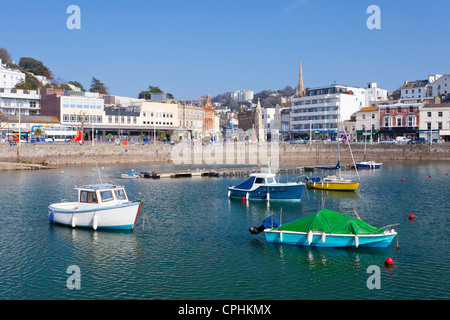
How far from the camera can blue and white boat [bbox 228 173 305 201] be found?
45.0 metres

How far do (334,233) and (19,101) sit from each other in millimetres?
118742

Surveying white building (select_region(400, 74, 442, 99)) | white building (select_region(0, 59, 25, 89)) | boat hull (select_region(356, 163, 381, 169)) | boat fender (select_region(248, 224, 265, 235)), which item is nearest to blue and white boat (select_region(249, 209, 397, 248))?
boat fender (select_region(248, 224, 265, 235))

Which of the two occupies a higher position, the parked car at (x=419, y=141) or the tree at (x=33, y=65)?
the tree at (x=33, y=65)

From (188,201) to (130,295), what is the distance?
2481 centimetres

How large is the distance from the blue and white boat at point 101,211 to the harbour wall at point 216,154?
50333mm

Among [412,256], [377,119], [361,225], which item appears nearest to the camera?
[412,256]

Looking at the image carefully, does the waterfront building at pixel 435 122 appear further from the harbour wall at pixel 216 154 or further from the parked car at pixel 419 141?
the harbour wall at pixel 216 154

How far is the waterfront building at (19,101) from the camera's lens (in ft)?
397

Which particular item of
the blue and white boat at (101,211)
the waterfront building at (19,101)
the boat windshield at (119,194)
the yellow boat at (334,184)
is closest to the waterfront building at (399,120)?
the yellow boat at (334,184)

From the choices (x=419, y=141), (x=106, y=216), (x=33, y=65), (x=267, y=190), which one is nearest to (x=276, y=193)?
(x=267, y=190)

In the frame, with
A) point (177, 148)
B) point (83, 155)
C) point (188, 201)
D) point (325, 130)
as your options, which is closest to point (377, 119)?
point (325, 130)

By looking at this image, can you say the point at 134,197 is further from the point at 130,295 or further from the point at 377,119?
the point at 377,119
